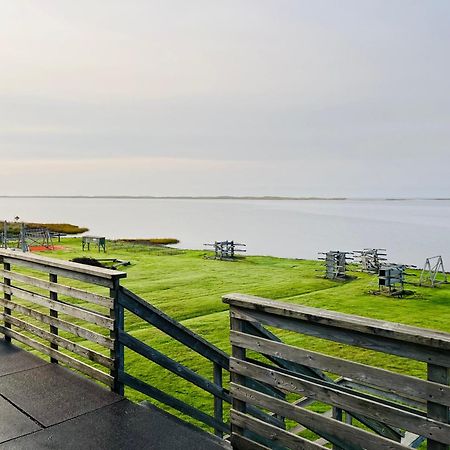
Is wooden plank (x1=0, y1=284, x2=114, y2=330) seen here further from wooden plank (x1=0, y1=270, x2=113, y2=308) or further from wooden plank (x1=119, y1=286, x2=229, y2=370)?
wooden plank (x1=119, y1=286, x2=229, y2=370)

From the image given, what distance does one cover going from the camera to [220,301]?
15602mm

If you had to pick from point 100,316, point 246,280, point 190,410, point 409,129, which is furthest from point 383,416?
point 409,129

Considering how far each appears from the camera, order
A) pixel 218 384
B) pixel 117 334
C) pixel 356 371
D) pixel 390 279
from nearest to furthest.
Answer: pixel 356 371 → pixel 117 334 → pixel 218 384 → pixel 390 279

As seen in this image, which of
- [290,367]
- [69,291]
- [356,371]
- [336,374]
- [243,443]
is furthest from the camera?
[69,291]

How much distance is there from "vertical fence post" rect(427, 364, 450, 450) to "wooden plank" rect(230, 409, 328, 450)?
66 cm

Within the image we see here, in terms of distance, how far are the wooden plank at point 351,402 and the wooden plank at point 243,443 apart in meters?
0.46

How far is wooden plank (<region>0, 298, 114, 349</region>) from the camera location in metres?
4.15

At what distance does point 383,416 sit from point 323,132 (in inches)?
4951

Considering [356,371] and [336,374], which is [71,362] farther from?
[356,371]

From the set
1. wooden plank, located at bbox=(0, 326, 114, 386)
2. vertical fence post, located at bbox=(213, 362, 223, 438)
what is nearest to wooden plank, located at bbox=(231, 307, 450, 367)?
vertical fence post, located at bbox=(213, 362, 223, 438)

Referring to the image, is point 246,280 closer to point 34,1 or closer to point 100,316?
point 34,1

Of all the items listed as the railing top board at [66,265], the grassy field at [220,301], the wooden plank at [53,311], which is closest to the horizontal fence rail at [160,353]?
the railing top board at [66,265]

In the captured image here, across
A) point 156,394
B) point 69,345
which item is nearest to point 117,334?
point 156,394

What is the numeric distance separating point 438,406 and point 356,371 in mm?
432
